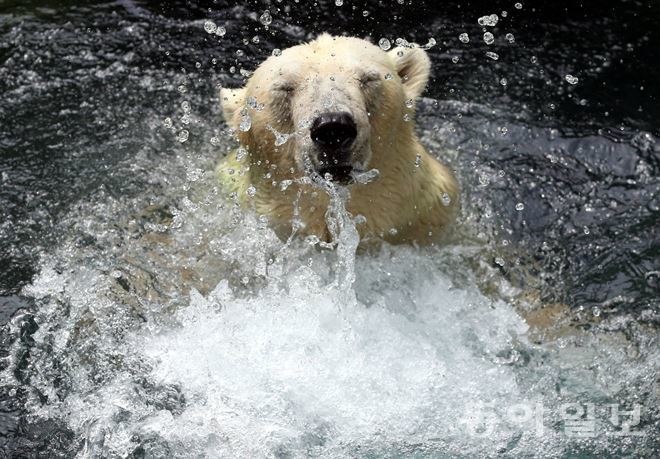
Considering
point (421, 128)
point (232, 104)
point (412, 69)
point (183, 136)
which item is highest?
point (412, 69)

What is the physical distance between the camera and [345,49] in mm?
4277

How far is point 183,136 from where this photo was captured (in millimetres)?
5781

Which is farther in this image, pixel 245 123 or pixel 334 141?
pixel 245 123

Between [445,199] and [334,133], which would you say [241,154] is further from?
[445,199]

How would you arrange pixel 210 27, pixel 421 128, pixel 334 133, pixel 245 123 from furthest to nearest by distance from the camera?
pixel 210 27 → pixel 421 128 → pixel 245 123 → pixel 334 133

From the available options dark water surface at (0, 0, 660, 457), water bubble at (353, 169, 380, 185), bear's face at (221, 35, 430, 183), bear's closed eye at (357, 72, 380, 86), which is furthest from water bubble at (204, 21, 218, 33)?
water bubble at (353, 169, 380, 185)

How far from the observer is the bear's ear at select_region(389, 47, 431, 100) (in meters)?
4.59

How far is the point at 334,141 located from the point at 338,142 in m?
0.02

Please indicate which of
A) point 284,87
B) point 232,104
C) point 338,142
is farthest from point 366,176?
point 232,104

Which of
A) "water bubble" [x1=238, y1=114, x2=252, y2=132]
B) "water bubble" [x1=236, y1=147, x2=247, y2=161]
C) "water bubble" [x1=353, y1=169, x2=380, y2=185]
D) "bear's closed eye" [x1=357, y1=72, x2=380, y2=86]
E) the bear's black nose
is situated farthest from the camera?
"water bubble" [x1=236, y1=147, x2=247, y2=161]

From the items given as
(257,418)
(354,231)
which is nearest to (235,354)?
(257,418)

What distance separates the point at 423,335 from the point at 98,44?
357 cm

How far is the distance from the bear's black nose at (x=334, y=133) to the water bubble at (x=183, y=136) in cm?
200

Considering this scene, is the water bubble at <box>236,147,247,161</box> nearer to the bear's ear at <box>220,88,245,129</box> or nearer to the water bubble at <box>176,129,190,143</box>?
the bear's ear at <box>220,88,245,129</box>
